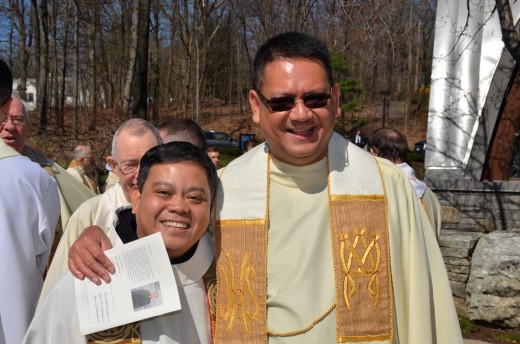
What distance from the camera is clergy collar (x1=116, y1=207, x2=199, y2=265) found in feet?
7.97

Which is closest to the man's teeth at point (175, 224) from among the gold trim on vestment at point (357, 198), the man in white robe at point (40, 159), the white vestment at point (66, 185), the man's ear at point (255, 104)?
the man's ear at point (255, 104)

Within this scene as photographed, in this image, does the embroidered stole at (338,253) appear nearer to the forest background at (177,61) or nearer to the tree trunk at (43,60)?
the forest background at (177,61)

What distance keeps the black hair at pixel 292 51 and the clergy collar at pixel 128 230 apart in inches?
27.8

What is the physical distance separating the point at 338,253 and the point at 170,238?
685 mm

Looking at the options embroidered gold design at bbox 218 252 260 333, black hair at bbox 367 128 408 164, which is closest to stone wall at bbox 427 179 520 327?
black hair at bbox 367 128 408 164

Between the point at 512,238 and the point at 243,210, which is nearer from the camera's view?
the point at 243,210

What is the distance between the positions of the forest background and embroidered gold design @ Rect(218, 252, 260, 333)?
4.04 m

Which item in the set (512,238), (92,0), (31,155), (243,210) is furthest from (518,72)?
(92,0)

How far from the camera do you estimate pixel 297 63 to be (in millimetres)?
2506

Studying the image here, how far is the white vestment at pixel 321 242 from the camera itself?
2484 millimetres

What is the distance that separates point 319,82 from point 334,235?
1.99 feet

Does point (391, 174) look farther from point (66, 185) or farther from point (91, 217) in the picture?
point (66, 185)

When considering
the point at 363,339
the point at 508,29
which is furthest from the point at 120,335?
the point at 508,29

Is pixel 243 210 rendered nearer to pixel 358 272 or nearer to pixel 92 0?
pixel 358 272
